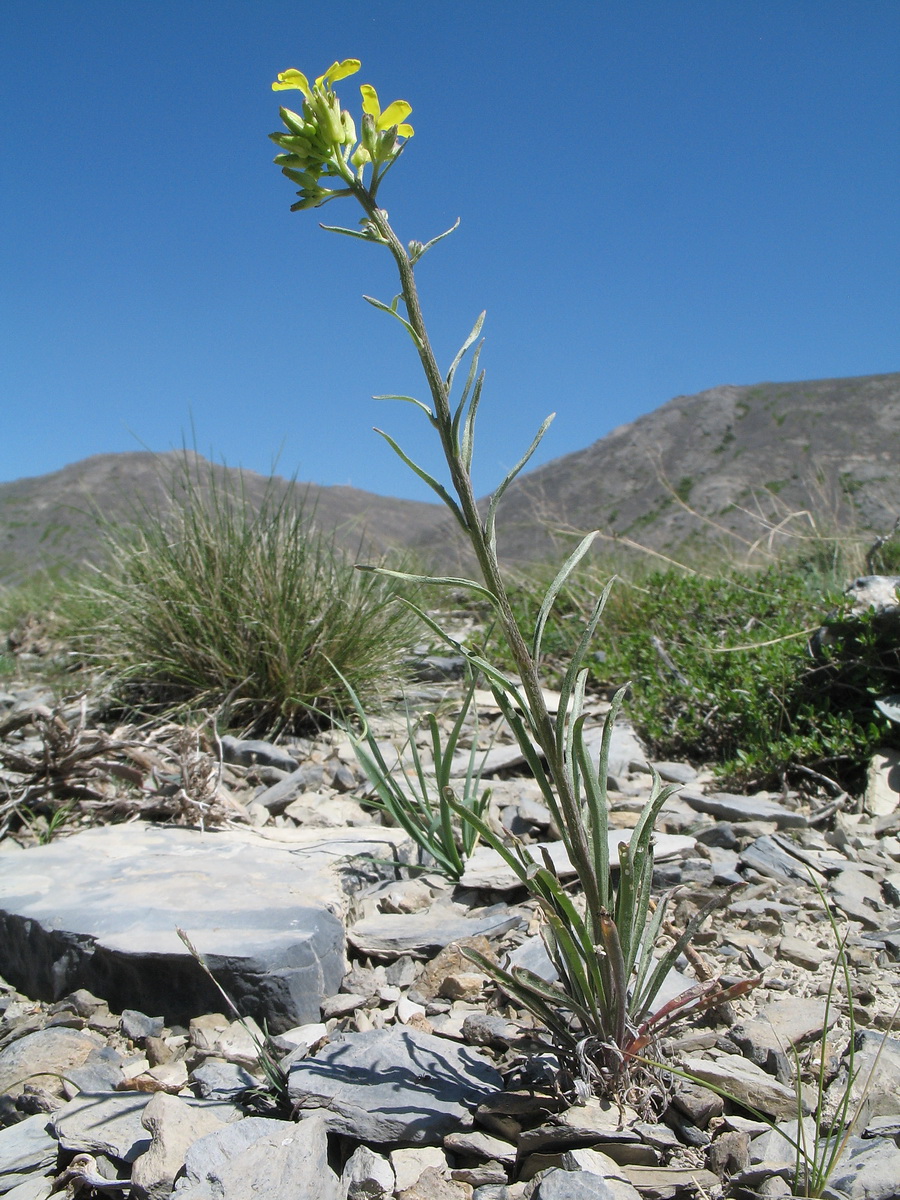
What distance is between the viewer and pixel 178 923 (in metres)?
1.87

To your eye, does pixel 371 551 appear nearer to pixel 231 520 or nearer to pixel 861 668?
pixel 231 520

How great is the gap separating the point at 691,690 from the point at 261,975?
221 centimetres

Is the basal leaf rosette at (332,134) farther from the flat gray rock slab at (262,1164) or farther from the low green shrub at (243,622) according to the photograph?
the low green shrub at (243,622)

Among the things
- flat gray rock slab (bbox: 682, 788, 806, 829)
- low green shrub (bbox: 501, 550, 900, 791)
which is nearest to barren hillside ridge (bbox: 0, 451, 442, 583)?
low green shrub (bbox: 501, 550, 900, 791)

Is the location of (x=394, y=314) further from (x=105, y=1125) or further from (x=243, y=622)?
(x=243, y=622)

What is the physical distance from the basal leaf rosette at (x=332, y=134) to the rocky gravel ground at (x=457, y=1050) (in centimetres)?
131

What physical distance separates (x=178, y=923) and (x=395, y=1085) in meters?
0.73

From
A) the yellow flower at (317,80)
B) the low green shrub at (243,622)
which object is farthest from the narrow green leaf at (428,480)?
the low green shrub at (243,622)

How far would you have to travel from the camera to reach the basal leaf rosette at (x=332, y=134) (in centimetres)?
111

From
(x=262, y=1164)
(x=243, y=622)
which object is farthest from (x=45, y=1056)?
(x=243, y=622)

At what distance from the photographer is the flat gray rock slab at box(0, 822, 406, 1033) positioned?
173 cm

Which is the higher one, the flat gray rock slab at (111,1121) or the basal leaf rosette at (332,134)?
the basal leaf rosette at (332,134)

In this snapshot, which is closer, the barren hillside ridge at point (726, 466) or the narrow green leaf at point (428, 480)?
the narrow green leaf at point (428, 480)

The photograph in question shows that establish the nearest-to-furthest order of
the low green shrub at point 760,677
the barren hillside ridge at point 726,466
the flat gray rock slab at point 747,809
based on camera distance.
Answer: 1. the flat gray rock slab at point 747,809
2. the low green shrub at point 760,677
3. the barren hillside ridge at point 726,466
